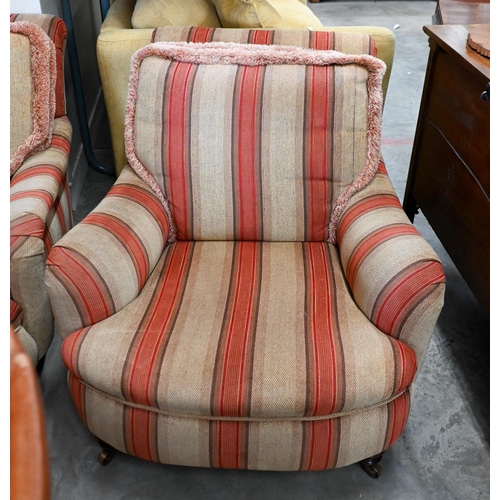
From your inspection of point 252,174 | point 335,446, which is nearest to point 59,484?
point 335,446

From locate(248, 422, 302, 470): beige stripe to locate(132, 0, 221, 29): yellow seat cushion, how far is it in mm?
1239

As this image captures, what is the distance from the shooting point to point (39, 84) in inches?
57.2

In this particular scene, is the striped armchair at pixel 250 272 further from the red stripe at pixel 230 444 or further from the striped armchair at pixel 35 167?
the striped armchair at pixel 35 167

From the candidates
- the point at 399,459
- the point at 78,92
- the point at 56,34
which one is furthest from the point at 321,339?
the point at 78,92

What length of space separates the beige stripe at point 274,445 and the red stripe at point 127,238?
424 millimetres

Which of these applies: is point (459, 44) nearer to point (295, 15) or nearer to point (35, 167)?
point (295, 15)

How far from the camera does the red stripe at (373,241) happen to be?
1.17 metres

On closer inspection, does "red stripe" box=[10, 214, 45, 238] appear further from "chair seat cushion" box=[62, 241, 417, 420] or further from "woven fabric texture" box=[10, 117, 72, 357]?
"chair seat cushion" box=[62, 241, 417, 420]

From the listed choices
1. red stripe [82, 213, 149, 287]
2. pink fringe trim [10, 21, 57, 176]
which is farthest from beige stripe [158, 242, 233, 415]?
pink fringe trim [10, 21, 57, 176]

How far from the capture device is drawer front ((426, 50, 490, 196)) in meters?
1.35

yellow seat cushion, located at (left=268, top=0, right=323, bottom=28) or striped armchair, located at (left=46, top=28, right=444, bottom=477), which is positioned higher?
yellow seat cushion, located at (left=268, top=0, right=323, bottom=28)

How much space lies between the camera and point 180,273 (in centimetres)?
129

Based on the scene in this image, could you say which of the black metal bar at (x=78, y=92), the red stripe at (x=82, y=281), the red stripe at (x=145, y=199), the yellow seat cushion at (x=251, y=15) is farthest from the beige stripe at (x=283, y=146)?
the black metal bar at (x=78, y=92)
